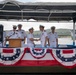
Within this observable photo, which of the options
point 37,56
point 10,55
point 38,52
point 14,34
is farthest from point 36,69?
point 14,34

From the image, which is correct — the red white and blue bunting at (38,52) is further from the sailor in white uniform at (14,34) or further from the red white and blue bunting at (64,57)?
the sailor in white uniform at (14,34)

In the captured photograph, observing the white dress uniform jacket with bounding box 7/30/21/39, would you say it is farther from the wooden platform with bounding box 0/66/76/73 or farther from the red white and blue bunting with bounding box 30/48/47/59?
the red white and blue bunting with bounding box 30/48/47/59

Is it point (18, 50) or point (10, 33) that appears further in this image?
point (10, 33)

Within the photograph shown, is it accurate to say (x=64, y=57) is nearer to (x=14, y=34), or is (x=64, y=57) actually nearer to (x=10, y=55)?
(x=10, y=55)

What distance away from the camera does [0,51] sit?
796cm

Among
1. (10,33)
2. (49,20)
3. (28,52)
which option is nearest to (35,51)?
(28,52)

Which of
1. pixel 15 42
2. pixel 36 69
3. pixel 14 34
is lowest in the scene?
pixel 36 69

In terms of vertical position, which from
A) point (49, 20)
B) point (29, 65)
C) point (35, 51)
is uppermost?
point (49, 20)

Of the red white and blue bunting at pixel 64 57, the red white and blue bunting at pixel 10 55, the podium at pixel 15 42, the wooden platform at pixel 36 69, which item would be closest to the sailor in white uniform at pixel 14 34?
the podium at pixel 15 42

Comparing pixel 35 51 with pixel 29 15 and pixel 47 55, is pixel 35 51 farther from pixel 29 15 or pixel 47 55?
pixel 29 15

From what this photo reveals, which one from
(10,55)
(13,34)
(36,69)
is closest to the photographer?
(10,55)

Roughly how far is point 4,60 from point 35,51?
3.59ft

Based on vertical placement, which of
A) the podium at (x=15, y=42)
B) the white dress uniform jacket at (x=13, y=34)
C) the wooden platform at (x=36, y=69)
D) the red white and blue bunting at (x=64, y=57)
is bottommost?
the wooden platform at (x=36, y=69)

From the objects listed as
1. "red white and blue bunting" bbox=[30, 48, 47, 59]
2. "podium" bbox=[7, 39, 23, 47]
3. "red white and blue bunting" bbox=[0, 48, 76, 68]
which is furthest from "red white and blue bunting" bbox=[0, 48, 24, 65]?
"podium" bbox=[7, 39, 23, 47]
